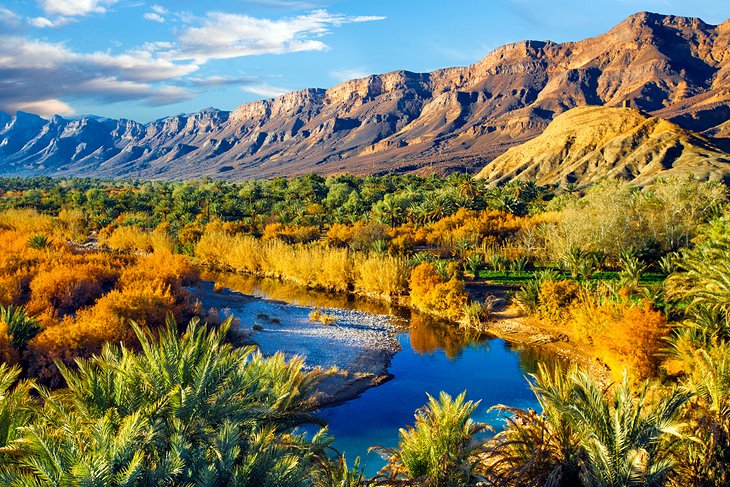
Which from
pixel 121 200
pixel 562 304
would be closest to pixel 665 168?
pixel 562 304

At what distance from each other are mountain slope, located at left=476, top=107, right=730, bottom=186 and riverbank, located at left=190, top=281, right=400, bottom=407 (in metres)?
62.2

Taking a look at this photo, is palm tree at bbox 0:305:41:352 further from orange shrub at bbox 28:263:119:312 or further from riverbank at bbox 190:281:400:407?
riverbank at bbox 190:281:400:407

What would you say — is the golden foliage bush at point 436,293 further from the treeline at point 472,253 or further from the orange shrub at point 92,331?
the orange shrub at point 92,331

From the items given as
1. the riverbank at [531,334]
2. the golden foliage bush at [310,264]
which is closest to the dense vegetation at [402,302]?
the golden foliage bush at [310,264]

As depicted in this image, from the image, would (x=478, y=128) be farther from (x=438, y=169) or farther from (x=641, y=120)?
(x=641, y=120)

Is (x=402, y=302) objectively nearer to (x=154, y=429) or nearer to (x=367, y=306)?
(x=367, y=306)

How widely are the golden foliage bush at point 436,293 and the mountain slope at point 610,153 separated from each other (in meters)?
58.3

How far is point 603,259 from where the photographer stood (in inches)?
1072

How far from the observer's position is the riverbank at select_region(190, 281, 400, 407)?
16.7 meters

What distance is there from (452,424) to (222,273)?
3104 cm

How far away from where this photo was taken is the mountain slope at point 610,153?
255 ft

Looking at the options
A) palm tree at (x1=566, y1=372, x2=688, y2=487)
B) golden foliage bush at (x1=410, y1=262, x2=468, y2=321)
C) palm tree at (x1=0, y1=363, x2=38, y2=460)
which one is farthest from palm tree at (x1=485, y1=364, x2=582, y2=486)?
golden foliage bush at (x1=410, y1=262, x2=468, y2=321)

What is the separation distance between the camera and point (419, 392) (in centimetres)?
1605

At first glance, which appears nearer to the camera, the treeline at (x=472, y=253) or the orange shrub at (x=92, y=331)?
the orange shrub at (x=92, y=331)
